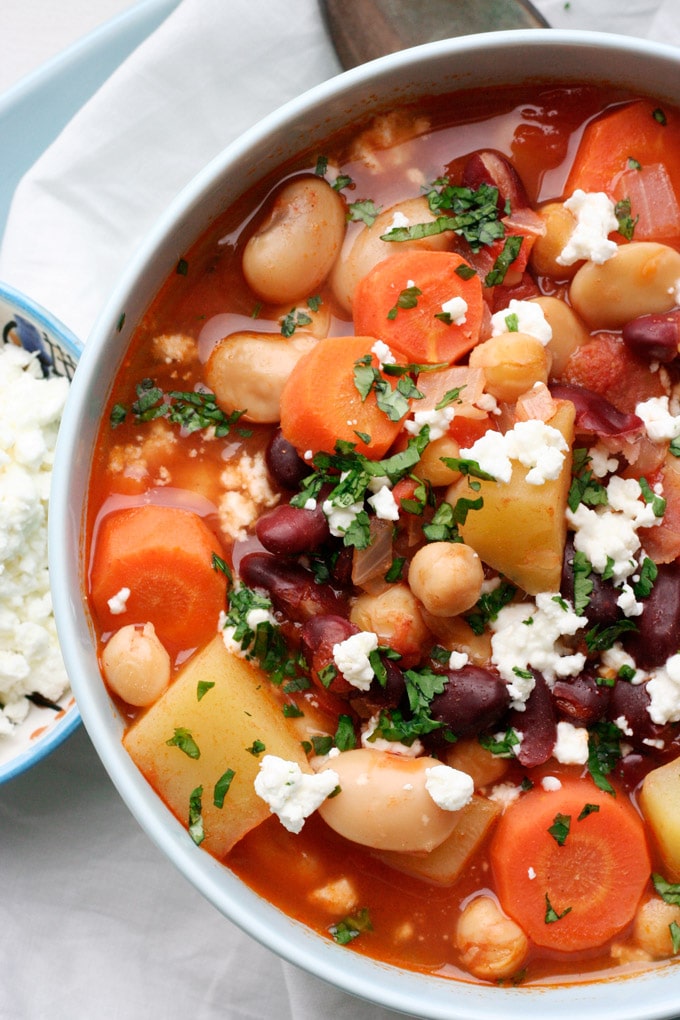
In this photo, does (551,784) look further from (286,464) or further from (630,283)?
(630,283)

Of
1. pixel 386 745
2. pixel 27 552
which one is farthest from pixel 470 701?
pixel 27 552

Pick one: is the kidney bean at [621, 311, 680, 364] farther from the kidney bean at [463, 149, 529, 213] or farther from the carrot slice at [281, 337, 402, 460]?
the carrot slice at [281, 337, 402, 460]

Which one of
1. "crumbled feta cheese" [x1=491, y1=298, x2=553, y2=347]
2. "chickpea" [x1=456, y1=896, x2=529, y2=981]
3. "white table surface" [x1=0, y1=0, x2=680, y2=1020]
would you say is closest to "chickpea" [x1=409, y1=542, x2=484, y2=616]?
"crumbled feta cheese" [x1=491, y1=298, x2=553, y2=347]

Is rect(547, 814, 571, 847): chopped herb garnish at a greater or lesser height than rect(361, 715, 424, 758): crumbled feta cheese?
lesser

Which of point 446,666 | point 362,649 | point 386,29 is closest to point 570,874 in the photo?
point 446,666

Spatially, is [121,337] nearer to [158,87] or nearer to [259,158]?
[259,158]
